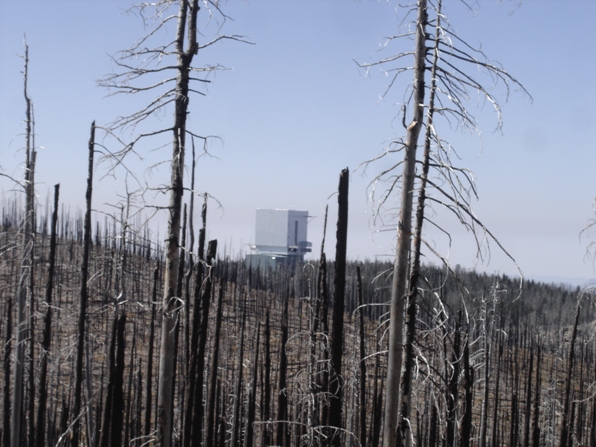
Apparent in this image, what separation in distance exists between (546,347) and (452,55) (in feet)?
204

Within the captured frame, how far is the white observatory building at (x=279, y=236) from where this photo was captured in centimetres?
6538

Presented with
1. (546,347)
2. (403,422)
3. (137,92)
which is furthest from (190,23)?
(546,347)

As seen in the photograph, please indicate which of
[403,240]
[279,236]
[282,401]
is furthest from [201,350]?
[279,236]

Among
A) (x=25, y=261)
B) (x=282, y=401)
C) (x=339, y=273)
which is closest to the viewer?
(x=339, y=273)

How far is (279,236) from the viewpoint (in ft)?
220

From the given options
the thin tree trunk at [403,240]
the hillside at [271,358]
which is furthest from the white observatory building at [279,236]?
the thin tree trunk at [403,240]

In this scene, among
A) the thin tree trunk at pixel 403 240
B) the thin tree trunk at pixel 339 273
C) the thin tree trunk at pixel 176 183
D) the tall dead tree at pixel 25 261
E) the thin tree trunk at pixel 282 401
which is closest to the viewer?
the thin tree trunk at pixel 403 240

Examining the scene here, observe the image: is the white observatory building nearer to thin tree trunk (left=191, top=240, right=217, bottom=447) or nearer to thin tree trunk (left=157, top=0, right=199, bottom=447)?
thin tree trunk (left=191, top=240, right=217, bottom=447)

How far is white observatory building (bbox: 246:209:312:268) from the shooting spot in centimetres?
6538

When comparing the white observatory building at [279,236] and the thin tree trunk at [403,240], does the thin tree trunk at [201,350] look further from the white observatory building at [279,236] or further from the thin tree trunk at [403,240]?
the white observatory building at [279,236]

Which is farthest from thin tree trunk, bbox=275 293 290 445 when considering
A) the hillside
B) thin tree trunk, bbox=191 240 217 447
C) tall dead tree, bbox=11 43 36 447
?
tall dead tree, bbox=11 43 36 447

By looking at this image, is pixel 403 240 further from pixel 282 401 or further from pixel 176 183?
pixel 282 401

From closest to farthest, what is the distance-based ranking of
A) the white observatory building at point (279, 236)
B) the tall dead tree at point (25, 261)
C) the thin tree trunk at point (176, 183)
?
the thin tree trunk at point (176, 183) → the tall dead tree at point (25, 261) → the white observatory building at point (279, 236)

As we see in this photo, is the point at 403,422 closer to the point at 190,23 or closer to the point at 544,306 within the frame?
the point at 190,23
